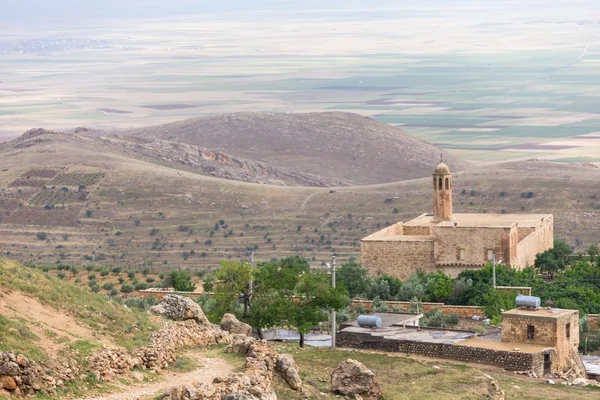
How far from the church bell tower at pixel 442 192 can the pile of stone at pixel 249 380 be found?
29.6 metres

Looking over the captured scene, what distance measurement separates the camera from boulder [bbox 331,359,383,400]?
77.8ft

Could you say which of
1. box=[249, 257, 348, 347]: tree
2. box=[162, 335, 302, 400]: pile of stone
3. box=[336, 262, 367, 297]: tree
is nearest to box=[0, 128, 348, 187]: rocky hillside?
box=[336, 262, 367, 297]: tree

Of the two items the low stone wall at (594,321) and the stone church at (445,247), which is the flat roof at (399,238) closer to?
the stone church at (445,247)

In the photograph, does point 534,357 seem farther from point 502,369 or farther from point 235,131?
point 235,131

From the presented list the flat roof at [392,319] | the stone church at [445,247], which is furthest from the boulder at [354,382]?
the stone church at [445,247]

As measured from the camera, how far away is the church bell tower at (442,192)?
53.4 meters

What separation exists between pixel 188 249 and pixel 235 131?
251 ft

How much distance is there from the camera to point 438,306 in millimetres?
43281

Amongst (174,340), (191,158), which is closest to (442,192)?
(174,340)

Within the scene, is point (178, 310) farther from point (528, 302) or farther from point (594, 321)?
point (594, 321)

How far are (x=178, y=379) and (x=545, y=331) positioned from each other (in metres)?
13.4

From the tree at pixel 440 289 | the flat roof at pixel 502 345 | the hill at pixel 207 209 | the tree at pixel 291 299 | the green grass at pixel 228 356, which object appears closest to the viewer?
the green grass at pixel 228 356

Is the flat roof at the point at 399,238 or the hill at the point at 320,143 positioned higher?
the hill at the point at 320,143

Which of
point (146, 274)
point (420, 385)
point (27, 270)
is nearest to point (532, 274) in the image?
point (146, 274)
